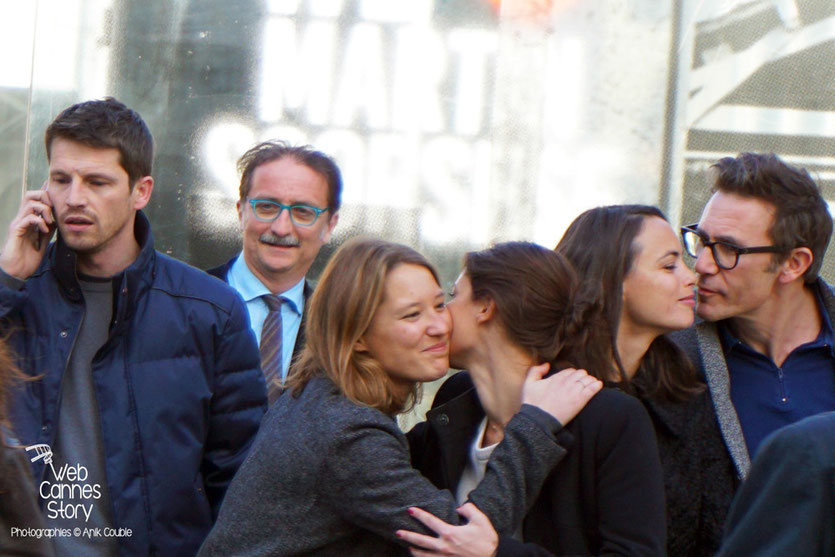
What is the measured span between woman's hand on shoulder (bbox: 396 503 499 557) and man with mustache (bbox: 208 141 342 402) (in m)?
1.44

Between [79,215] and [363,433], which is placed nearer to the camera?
[363,433]

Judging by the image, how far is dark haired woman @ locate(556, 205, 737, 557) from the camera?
293 centimetres

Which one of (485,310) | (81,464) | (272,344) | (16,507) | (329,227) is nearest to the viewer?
(16,507)

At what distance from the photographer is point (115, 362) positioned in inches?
126

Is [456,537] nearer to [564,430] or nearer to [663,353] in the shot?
[564,430]

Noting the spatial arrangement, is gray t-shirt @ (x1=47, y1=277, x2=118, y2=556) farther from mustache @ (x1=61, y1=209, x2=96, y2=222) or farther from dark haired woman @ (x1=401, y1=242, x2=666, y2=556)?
dark haired woman @ (x1=401, y1=242, x2=666, y2=556)

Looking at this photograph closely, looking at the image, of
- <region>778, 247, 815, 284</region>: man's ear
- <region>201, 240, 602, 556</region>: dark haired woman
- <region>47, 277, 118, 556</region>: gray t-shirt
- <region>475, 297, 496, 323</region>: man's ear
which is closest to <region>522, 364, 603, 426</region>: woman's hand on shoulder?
<region>201, 240, 602, 556</region>: dark haired woman

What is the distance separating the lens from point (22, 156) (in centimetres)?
438

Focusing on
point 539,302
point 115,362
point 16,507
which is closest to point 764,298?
point 539,302

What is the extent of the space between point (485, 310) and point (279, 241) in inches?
50.9

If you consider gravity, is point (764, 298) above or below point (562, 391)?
above

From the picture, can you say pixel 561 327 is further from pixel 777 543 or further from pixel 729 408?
pixel 777 543

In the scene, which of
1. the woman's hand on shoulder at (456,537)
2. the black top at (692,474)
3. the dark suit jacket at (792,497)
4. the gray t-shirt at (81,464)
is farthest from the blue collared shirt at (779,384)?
the gray t-shirt at (81,464)

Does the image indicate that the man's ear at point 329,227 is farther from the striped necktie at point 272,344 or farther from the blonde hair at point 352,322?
the blonde hair at point 352,322
